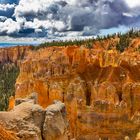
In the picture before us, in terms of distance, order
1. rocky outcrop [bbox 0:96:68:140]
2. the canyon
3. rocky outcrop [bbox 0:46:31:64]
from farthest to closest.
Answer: rocky outcrop [bbox 0:46:31:64]
the canyon
rocky outcrop [bbox 0:96:68:140]

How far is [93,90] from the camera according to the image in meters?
43.1

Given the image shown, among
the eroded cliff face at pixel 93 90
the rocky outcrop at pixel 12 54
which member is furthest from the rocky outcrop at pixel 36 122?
the rocky outcrop at pixel 12 54

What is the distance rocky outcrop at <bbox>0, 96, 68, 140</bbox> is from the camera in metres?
10.4

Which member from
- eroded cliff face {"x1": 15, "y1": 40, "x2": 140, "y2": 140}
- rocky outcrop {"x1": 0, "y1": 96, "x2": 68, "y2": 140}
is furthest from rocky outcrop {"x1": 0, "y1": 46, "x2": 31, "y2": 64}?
rocky outcrop {"x1": 0, "y1": 96, "x2": 68, "y2": 140}

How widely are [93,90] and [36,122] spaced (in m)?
32.0

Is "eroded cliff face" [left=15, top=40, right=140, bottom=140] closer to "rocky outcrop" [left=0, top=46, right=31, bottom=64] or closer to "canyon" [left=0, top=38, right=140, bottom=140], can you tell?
"canyon" [left=0, top=38, right=140, bottom=140]

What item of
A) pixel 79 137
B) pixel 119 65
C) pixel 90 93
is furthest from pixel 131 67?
pixel 79 137

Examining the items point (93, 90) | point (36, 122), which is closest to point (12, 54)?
point (93, 90)

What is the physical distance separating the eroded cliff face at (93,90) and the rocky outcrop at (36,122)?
22.5 metres

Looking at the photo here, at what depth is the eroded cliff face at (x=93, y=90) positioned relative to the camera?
3828cm

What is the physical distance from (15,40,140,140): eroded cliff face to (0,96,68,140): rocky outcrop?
22.5 metres

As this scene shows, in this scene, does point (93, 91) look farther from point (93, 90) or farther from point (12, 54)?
point (12, 54)

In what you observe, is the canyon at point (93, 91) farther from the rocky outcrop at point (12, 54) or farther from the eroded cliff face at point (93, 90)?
the rocky outcrop at point (12, 54)

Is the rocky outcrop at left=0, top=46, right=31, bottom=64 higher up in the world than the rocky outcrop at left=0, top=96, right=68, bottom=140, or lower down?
lower down
